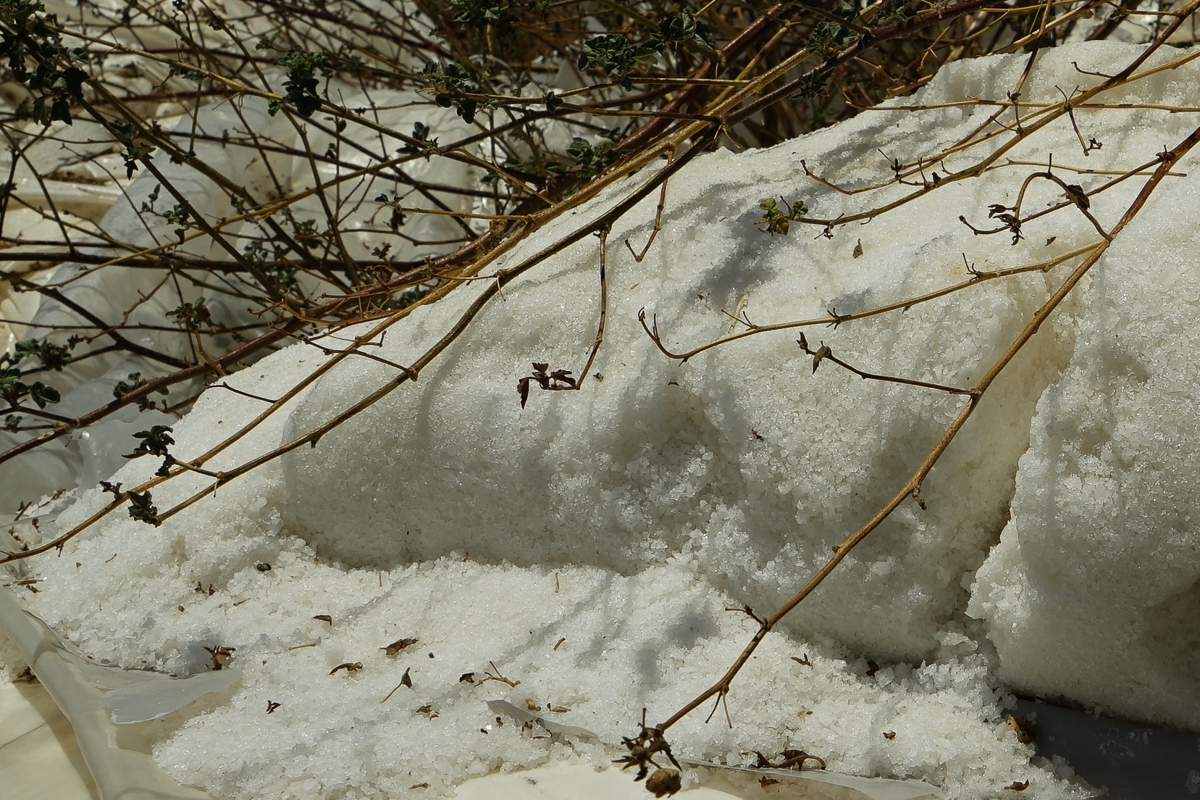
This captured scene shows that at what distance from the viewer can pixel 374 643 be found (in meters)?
1.52

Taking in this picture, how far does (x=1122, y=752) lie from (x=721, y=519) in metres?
0.57

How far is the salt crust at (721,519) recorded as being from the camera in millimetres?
1161

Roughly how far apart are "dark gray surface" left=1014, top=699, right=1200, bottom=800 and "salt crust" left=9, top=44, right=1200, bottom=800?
1.2 inches

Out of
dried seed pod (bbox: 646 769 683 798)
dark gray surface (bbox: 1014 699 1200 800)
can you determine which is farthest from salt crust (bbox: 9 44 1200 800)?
dried seed pod (bbox: 646 769 683 798)

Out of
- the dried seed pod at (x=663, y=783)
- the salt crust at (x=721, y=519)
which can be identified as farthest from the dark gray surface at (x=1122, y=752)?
the dried seed pod at (x=663, y=783)

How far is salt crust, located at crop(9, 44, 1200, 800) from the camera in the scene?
1161mm

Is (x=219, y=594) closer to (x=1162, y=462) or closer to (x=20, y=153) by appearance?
(x=20, y=153)

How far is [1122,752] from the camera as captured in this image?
3.81 ft

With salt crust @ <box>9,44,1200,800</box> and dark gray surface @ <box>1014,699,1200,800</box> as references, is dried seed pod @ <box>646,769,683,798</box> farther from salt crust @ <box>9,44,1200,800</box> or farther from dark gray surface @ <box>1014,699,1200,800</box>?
dark gray surface @ <box>1014,699,1200,800</box>

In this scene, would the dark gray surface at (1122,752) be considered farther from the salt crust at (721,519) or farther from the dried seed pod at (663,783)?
the dried seed pod at (663,783)

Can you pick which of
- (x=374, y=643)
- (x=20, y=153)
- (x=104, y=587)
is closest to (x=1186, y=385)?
(x=374, y=643)

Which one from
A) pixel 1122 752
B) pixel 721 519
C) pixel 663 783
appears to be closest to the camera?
pixel 663 783

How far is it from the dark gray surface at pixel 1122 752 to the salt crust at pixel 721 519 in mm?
31

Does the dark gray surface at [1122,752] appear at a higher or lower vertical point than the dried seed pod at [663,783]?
lower
